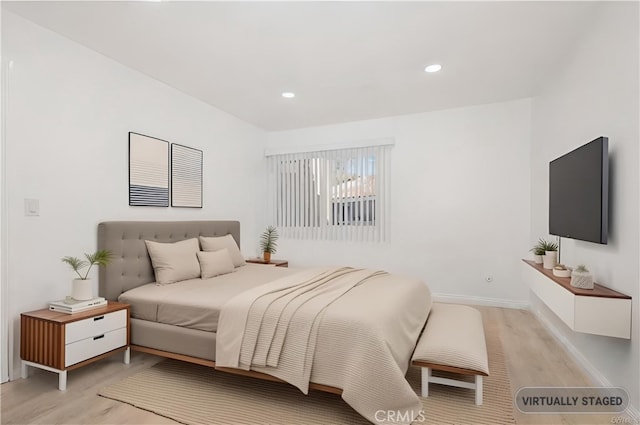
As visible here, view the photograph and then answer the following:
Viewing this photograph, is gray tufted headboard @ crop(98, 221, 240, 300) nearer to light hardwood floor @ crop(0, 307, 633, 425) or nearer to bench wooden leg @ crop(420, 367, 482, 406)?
light hardwood floor @ crop(0, 307, 633, 425)

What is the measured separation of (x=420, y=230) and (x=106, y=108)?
13.0ft

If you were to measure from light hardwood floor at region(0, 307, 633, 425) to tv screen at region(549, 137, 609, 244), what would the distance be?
3.38ft

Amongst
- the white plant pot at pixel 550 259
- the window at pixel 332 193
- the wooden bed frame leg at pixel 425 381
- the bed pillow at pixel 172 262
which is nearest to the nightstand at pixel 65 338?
the bed pillow at pixel 172 262

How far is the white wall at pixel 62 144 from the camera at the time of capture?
8.20ft

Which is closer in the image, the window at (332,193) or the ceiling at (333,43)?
the ceiling at (333,43)

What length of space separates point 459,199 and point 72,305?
435 cm

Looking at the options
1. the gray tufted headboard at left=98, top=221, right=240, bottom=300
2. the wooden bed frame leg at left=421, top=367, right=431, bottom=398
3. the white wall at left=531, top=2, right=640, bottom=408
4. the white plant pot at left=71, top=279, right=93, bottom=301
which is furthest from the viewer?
the gray tufted headboard at left=98, top=221, right=240, bottom=300

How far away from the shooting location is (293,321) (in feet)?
7.07

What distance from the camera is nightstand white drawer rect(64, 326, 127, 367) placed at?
2348 millimetres

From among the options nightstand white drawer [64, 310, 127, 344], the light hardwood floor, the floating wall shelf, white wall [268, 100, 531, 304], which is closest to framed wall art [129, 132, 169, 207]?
nightstand white drawer [64, 310, 127, 344]

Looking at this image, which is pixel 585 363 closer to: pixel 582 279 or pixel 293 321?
pixel 582 279

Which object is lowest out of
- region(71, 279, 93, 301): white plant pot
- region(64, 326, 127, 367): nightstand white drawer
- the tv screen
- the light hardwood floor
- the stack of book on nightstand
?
the light hardwood floor

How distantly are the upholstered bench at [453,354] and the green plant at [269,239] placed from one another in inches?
124

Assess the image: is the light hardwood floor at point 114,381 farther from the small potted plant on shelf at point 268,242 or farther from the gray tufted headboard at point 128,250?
the small potted plant on shelf at point 268,242
